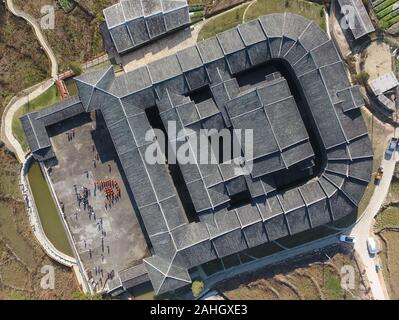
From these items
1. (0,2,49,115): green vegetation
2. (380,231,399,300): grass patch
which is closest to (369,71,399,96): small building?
(380,231,399,300): grass patch

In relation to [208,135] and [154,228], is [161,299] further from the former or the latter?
[208,135]

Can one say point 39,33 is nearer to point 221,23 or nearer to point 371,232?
point 221,23

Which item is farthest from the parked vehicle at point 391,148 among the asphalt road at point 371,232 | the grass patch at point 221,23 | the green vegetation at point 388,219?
the grass patch at point 221,23

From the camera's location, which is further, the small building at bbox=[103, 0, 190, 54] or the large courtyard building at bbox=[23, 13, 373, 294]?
the small building at bbox=[103, 0, 190, 54]

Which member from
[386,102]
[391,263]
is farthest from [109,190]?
[391,263]

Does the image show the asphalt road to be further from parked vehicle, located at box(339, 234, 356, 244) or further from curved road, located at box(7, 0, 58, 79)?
curved road, located at box(7, 0, 58, 79)

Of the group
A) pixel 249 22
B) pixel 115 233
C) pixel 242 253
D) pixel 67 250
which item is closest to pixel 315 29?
pixel 249 22

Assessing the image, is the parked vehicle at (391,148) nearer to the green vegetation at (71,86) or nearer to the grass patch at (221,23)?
the grass patch at (221,23)
